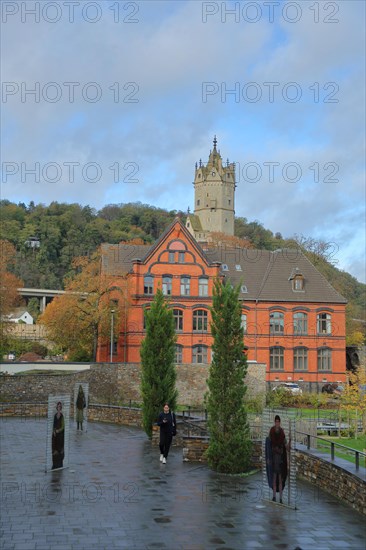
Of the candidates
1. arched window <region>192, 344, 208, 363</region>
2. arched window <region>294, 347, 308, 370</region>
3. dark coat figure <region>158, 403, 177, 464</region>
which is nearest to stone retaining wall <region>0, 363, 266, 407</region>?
arched window <region>192, 344, 208, 363</region>

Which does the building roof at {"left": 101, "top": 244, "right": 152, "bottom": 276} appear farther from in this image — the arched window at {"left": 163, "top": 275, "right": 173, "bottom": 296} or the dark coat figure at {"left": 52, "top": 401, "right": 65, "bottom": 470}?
the dark coat figure at {"left": 52, "top": 401, "right": 65, "bottom": 470}

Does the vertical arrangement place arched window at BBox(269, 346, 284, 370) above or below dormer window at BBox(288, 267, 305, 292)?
below

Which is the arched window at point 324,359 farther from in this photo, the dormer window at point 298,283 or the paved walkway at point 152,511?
the paved walkway at point 152,511

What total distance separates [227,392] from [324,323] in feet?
122

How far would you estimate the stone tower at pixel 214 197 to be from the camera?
445 ft

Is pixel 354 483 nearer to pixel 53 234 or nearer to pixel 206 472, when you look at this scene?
pixel 206 472

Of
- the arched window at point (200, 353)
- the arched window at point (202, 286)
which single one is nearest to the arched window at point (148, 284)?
the arched window at point (202, 286)

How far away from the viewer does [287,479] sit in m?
12.5

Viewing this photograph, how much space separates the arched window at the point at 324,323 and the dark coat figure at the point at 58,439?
3843 cm

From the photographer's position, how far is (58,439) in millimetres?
16031

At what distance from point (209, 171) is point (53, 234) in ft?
140

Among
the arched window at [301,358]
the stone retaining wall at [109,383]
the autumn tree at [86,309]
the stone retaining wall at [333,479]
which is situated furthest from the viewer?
the arched window at [301,358]

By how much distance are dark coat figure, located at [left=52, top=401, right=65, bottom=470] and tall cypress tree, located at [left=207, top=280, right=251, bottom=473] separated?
387cm

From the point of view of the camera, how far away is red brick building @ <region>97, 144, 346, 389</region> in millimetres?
49375
